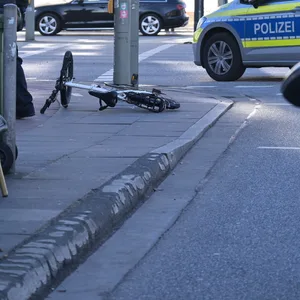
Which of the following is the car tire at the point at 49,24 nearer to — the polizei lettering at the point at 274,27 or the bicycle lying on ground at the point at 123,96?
the polizei lettering at the point at 274,27

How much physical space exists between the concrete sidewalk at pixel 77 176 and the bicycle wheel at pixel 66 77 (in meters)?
0.16

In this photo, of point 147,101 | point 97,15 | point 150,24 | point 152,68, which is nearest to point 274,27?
point 152,68

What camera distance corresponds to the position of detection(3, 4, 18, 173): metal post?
7.28 meters

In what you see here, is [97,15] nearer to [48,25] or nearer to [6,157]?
[48,25]

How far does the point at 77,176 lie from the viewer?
300 inches

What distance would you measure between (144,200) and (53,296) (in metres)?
2.52

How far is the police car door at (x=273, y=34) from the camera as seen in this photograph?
53.6ft

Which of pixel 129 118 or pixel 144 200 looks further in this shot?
pixel 129 118

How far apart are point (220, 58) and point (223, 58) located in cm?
5

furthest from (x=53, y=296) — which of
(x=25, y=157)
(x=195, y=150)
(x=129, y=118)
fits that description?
(x=129, y=118)

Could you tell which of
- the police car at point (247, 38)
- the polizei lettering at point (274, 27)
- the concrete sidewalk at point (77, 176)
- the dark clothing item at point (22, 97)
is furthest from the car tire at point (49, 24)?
the dark clothing item at point (22, 97)

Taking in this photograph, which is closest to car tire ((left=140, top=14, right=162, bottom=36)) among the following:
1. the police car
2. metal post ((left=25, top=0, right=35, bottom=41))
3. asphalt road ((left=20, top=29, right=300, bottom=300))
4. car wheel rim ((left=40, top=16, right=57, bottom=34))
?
car wheel rim ((left=40, top=16, right=57, bottom=34))

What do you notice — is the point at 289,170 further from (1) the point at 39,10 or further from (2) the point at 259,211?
(1) the point at 39,10

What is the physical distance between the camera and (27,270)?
15.9ft
